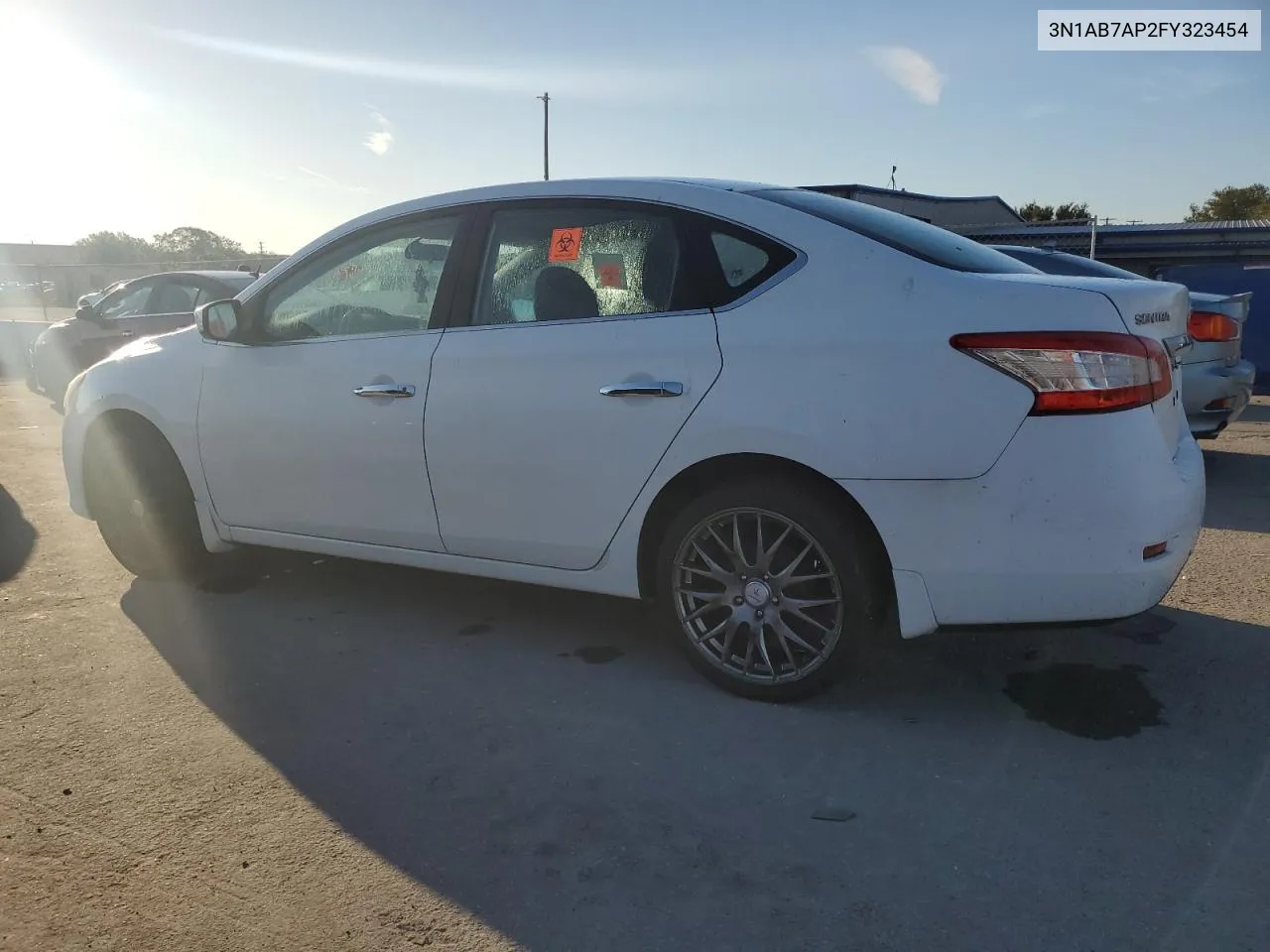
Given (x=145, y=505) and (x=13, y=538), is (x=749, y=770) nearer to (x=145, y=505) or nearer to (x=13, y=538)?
(x=145, y=505)

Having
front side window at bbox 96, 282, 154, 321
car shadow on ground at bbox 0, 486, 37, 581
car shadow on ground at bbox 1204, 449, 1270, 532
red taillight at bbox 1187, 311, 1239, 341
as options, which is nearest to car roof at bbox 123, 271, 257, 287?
front side window at bbox 96, 282, 154, 321

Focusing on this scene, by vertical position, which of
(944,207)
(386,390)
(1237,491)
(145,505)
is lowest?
(1237,491)

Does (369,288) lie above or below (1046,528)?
above

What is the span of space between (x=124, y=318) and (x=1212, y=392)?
10461 mm

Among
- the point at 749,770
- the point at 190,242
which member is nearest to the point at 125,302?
the point at 749,770

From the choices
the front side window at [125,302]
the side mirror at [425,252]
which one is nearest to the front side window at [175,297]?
the front side window at [125,302]

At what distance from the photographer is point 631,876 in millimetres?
2617

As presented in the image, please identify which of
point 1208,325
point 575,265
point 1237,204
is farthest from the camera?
point 1237,204

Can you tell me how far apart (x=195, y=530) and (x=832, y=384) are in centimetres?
330

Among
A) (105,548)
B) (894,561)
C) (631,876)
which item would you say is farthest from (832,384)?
(105,548)

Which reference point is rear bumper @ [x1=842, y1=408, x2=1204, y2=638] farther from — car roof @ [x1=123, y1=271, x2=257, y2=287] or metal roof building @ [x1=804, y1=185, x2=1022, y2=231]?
metal roof building @ [x1=804, y1=185, x2=1022, y2=231]

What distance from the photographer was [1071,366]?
3.02 m

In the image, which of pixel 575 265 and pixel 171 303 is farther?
pixel 171 303

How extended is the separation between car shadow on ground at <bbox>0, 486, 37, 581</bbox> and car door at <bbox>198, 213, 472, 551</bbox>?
1627mm
